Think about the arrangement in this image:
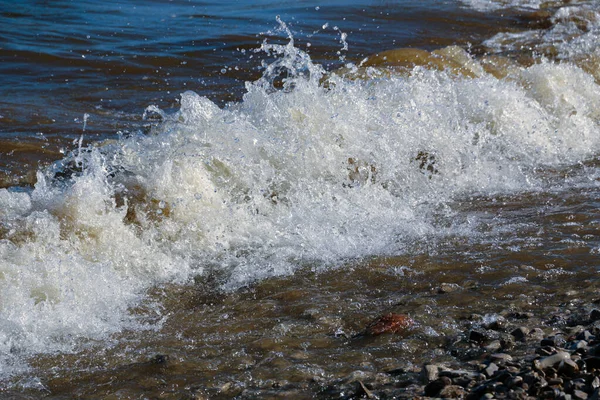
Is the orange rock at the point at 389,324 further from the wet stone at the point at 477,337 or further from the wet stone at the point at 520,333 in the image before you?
the wet stone at the point at 520,333

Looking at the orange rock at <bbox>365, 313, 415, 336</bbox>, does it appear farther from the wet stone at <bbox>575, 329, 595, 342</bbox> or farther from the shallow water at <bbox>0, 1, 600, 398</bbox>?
the wet stone at <bbox>575, 329, 595, 342</bbox>

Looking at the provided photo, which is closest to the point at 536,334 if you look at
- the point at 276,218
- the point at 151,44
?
the point at 276,218

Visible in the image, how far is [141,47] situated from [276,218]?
245 inches

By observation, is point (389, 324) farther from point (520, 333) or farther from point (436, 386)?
point (436, 386)

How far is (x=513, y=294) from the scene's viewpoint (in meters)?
4.11

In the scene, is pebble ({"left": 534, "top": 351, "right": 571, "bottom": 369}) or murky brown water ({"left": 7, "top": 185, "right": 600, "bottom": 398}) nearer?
pebble ({"left": 534, "top": 351, "right": 571, "bottom": 369})

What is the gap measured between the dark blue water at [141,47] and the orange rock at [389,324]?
3670mm

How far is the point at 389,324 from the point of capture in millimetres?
3775

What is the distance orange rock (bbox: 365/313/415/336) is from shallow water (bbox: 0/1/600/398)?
0.05 metres

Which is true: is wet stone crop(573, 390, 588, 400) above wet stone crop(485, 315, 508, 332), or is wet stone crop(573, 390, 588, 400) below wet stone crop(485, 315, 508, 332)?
above

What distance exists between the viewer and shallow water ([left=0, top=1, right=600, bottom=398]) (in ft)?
12.1

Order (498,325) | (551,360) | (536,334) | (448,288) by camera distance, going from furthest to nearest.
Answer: (448,288), (498,325), (536,334), (551,360)

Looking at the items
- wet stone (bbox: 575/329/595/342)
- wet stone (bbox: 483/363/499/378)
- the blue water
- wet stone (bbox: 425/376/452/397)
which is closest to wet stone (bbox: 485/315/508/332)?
wet stone (bbox: 575/329/595/342)

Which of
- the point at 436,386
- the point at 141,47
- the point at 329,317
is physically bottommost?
the point at 329,317
